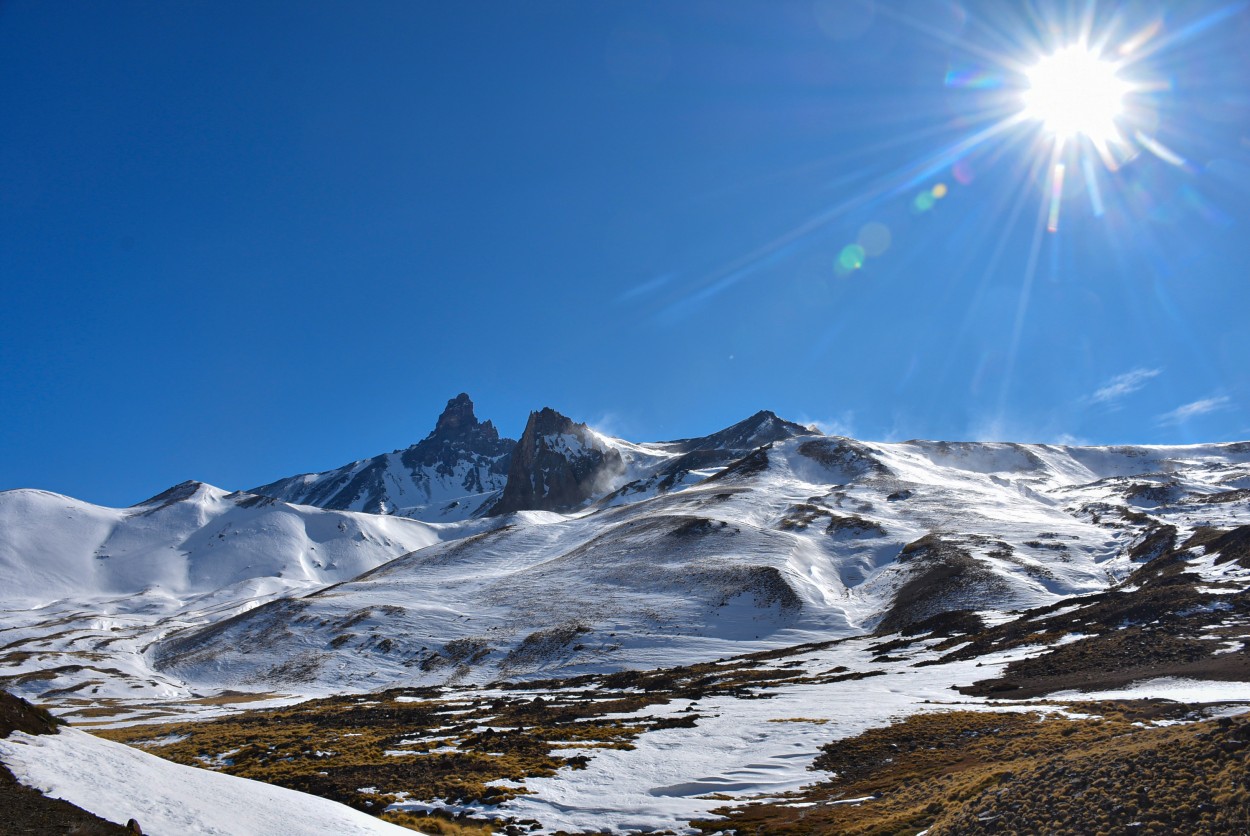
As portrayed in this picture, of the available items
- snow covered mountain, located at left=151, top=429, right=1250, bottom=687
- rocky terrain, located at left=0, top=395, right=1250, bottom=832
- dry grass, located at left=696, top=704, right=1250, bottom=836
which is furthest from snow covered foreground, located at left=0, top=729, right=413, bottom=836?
snow covered mountain, located at left=151, top=429, right=1250, bottom=687

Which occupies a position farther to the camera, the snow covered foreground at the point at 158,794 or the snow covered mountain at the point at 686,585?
the snow covered mountain at the point at 686,585

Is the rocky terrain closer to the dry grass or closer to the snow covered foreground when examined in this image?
the dry grass

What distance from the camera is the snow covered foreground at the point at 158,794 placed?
40.3 ft

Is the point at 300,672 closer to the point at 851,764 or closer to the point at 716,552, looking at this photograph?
the point at 716,552

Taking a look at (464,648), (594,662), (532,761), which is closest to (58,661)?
(464,648)

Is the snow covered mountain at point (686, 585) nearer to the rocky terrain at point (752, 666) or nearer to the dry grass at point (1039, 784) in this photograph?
the rocky terrain at point (752, 666)

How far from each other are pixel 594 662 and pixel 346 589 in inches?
2350

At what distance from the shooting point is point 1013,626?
57.1 metres

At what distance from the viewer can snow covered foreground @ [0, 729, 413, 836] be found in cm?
1228

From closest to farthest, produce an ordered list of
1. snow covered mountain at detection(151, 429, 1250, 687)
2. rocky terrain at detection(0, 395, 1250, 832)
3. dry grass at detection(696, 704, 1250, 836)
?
dry grass at detection(696, 704, 1250, 836), rocky terrain at detection(0, 395, 1250, 832), snow covered mountain at detection(151, 429, 1250, 687)

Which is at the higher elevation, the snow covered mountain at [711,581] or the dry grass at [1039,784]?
the snow covered mountain at [711,581]

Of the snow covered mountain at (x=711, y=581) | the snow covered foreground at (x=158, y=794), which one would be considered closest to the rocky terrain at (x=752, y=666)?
the snow covered mountain at (x=711, y=581)

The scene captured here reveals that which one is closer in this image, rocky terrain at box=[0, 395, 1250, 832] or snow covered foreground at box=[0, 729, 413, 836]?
snow covered foreground at box=[0, 729, 413, 836]

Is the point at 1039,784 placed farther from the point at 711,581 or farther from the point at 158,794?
the point at 711,581
